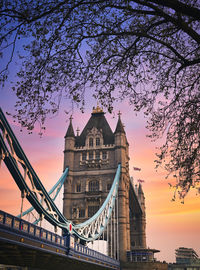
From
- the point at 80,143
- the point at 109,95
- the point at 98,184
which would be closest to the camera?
the point at 109,95

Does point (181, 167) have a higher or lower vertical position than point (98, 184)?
lower

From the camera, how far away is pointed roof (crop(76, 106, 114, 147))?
58666 mm

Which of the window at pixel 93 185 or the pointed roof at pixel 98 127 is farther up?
the pointed roof at pixel 98 127

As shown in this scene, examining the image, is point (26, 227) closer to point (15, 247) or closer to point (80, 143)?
point (15, 247)

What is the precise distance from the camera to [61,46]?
7.64 meters

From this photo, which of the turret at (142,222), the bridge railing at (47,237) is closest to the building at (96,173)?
the turret at (142,222)

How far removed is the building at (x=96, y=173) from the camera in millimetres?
51406

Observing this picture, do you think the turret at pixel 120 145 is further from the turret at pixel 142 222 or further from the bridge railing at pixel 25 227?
the bridge railing at pixel 25 227

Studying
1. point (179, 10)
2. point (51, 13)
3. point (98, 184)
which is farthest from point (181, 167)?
point (98, 184)

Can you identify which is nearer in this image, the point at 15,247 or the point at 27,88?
the point at 27,88

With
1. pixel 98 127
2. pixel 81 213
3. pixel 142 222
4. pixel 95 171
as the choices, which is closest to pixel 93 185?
pixel 95 171

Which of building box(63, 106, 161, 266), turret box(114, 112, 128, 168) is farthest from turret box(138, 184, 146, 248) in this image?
turret box(114, 112, 128, 168)

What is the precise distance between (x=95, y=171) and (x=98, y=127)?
30.6 feet

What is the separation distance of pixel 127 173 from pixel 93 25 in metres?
50.3
